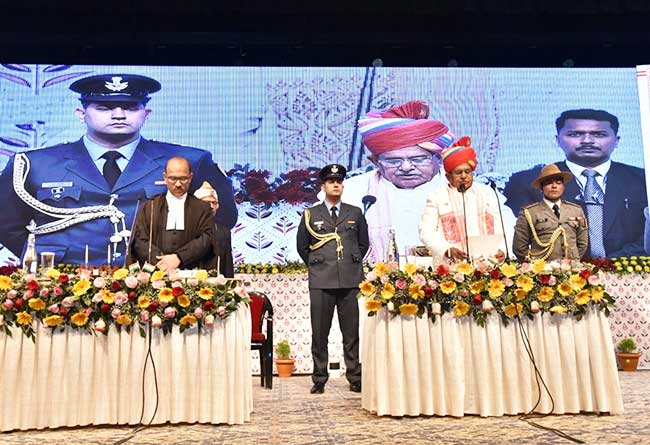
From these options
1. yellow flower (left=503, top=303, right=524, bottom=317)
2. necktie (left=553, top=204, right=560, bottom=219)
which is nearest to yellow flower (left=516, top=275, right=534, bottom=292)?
yellow flower (left=503, top=303, right=524, bottom=317)

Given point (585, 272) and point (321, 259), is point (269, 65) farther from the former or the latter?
point (585, 272)

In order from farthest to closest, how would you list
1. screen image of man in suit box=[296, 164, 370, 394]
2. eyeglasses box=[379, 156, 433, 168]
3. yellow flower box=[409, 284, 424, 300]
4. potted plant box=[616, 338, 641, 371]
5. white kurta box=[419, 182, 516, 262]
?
eyeglasses box=[379, 156, 433, 168]
potted plant box=[616, 338, 641, 371]
screen image of man in suit box=[296, 164, 370, 394]
white kurta box=[419, 182, 516, 262]
yellow flower box=[409, 284, 424, 300]

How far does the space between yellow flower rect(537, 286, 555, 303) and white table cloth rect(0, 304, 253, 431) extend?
72.0 inches

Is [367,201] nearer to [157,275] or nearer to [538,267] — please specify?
[538,267]

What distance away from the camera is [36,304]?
3754 mm

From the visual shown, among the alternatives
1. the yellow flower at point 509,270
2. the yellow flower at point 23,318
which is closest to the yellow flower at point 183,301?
the yellow flower at point 23,318

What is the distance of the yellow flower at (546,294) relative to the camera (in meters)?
3.96

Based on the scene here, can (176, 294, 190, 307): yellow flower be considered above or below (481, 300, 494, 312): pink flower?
above

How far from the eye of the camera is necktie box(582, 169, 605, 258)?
26.6 ft

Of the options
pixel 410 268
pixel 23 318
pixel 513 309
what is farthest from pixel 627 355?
pixel 23 318

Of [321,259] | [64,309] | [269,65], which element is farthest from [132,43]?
[64,309]

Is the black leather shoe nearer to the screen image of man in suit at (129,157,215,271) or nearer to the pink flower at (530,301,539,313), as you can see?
the screen image of man in suit at (129,157,215,271)

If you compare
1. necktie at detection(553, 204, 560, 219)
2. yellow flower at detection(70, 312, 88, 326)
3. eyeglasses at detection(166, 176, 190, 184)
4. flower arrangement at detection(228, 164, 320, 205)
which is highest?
flower arrangement at detection(228, 164, 320, 205)

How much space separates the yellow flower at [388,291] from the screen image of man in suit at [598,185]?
15.2ft
